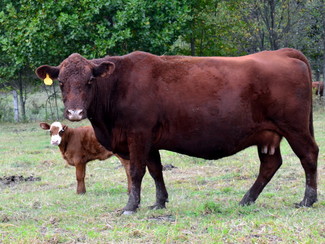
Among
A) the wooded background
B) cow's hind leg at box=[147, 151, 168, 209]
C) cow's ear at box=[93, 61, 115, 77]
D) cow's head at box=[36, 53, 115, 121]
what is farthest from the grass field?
the wooded background

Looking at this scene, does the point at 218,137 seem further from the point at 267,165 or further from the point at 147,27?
the point at 147,27

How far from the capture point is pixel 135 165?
7746 mm

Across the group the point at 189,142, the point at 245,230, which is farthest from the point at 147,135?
the point at 245,230

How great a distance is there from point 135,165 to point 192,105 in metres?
1.08

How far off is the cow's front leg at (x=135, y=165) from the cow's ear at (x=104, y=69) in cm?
89

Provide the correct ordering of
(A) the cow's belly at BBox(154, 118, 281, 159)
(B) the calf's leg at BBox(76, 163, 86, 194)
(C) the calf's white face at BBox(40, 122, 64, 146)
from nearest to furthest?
1. (A) the cow's belly at BBox(154, 118, 281, 159)
2. (B) the calf's leg at BBox(76, 163, 86, 194)
3. (C) the calf's white face at BBox(40, 122, 64, 146)

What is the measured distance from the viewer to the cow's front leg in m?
7.64

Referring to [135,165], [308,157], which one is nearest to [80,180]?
[135,165]

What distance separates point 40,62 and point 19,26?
5.56 ft

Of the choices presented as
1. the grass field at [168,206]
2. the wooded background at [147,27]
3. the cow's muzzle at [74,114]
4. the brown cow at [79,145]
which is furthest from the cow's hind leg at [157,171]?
the wooded background at [147,27]

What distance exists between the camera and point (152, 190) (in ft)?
33.8

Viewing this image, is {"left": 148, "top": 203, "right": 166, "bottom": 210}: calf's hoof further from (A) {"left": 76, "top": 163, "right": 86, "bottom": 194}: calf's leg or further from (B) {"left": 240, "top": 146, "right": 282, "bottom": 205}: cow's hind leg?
(A) {"left": 76, "top": 163, "right": 86, "bottom": 194}: calf's leg

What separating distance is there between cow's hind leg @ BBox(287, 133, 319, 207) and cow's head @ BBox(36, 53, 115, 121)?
8.50 feet

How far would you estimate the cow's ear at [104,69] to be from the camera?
7629 mm
